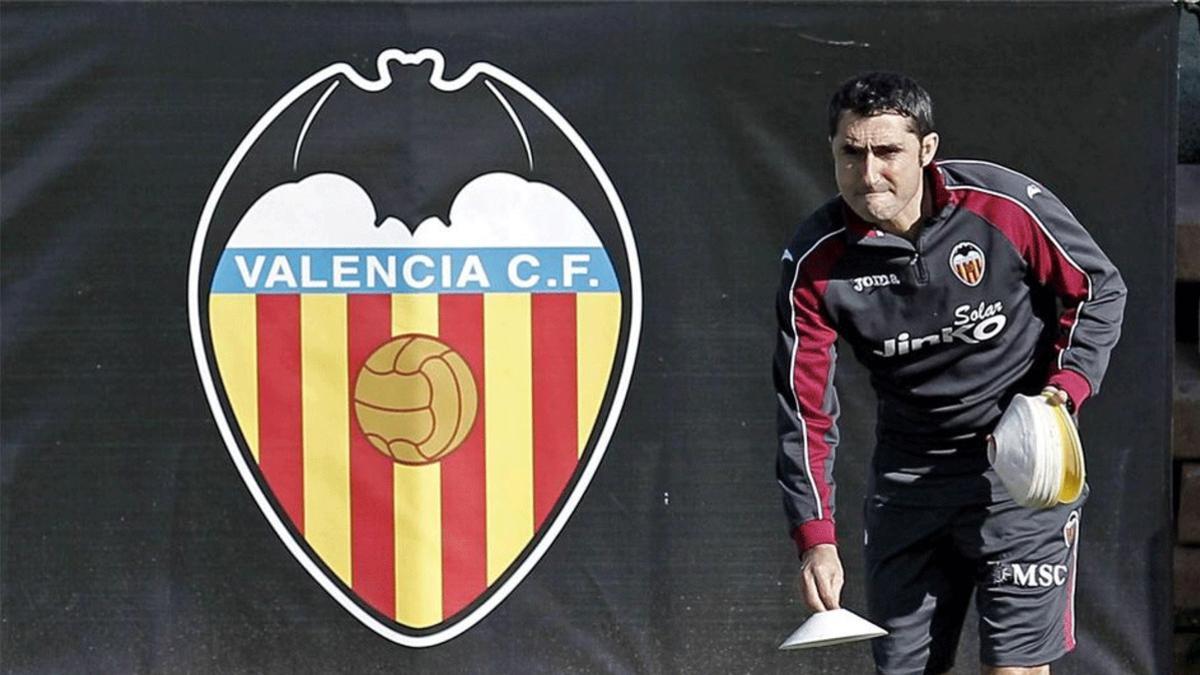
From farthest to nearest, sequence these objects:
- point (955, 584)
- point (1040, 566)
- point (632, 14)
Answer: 1. point (632, 14)
2. point (955, 584)
3. point (1040, 566)

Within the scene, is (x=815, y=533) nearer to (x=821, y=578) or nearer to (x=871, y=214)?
(x=821, y=578)

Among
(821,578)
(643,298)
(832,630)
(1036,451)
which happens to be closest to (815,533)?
(821,578)

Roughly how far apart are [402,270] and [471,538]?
31.2 inches

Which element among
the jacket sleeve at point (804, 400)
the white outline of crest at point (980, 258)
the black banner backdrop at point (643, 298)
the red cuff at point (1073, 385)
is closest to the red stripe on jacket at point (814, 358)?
the jacket sleeve at point (804, 400)

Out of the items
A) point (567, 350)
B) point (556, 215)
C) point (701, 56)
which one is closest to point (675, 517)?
point (567, 350)

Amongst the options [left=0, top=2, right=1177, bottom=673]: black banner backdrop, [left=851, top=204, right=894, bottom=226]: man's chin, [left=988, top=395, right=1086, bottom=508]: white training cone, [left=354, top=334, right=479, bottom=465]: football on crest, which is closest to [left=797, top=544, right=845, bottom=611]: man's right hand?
[left=988, top=395, right=1086, bottom=508]: white training cone

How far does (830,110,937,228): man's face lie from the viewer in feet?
13.2

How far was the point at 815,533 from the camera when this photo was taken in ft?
13.4

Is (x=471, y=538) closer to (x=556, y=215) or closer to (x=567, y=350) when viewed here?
(x=567, y=350)

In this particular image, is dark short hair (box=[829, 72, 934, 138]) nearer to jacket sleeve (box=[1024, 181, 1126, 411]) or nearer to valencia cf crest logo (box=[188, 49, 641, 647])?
jacket sleeve (box=[1024, 181, 1126, 411])

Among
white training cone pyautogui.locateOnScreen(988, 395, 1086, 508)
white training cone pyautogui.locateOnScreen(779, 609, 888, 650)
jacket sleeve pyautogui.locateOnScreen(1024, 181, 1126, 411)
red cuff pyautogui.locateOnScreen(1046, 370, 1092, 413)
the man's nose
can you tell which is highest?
the man's nose

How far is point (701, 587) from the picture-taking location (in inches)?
223

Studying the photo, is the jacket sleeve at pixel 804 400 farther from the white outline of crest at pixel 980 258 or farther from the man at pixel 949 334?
the white outline of crest at pixel 980 258

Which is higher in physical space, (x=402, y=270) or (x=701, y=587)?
(x=402, y=270)
